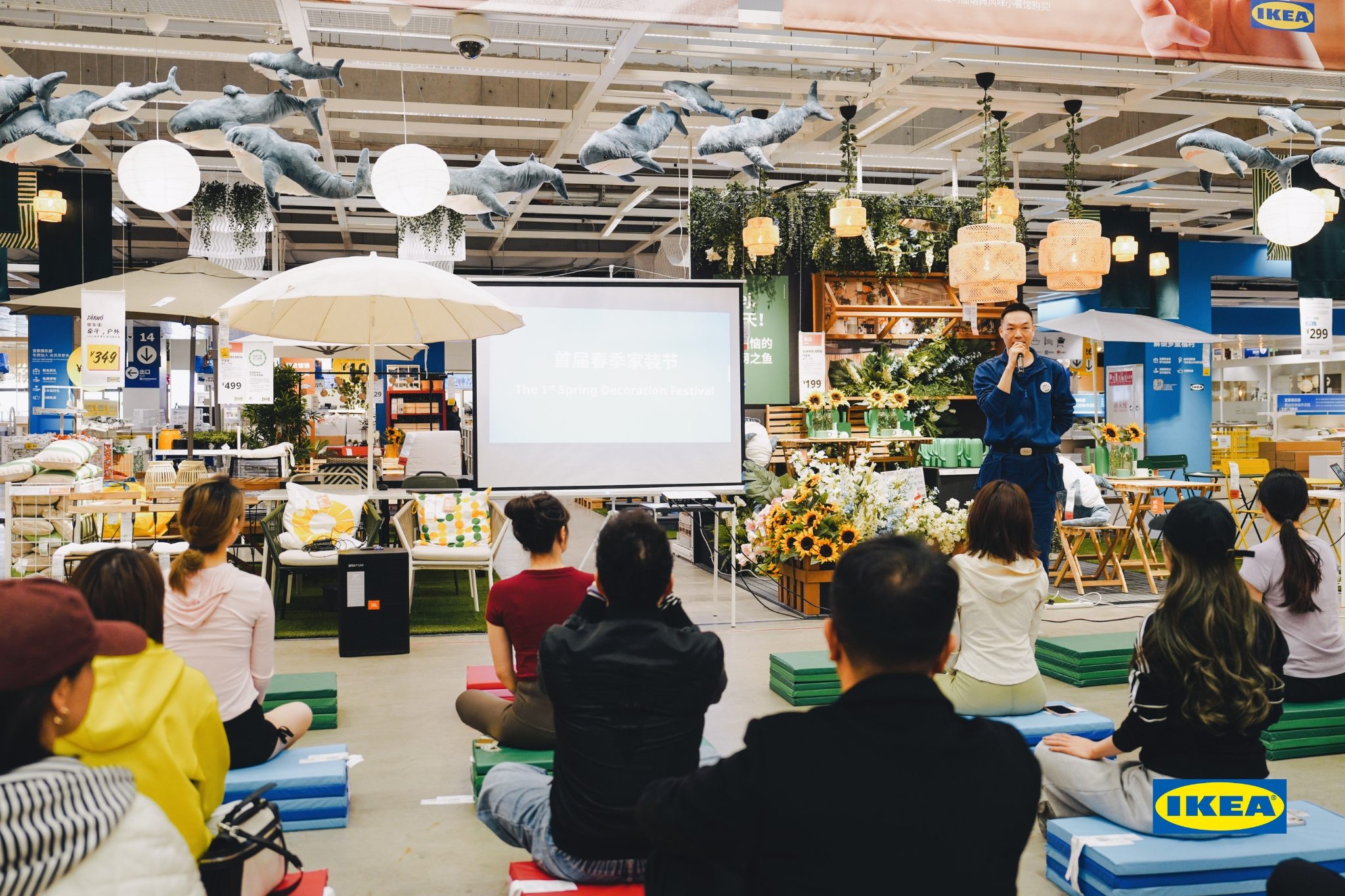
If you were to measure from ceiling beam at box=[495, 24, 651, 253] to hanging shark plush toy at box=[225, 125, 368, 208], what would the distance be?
4.27ft

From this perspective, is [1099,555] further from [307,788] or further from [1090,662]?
[307,788]

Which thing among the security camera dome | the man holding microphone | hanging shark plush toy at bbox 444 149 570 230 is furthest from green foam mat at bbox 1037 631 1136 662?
the security camera dome

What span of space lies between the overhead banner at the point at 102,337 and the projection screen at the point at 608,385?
133 inches

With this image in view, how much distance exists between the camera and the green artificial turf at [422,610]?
20.8 feet

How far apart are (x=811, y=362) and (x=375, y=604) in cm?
589

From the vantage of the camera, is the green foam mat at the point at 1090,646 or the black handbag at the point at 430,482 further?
the black handbag at the point at 430,482

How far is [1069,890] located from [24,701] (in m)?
2.54

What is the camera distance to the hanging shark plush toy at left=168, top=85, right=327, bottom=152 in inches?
222

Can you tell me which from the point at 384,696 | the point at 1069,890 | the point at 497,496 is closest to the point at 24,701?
the point at 1069,890

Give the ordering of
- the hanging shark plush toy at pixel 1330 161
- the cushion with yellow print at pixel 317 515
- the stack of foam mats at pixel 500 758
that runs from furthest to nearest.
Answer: the hanging shark plush toy at pixel 1330 161, the cushion with yellow print at pixel 317 515, the stack of foam mats at pixel 500 758

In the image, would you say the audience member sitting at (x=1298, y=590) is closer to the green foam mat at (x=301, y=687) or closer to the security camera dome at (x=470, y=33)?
the green foam mat at (x=301, y=687)

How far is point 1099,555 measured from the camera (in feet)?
26.8

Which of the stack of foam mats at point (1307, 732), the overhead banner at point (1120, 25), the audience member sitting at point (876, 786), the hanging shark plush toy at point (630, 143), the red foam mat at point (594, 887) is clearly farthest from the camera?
the hanging shark plush toy at point (630, 143)

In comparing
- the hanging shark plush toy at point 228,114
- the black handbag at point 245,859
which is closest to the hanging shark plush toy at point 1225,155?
the hanging shark plush toy at point 228,114
